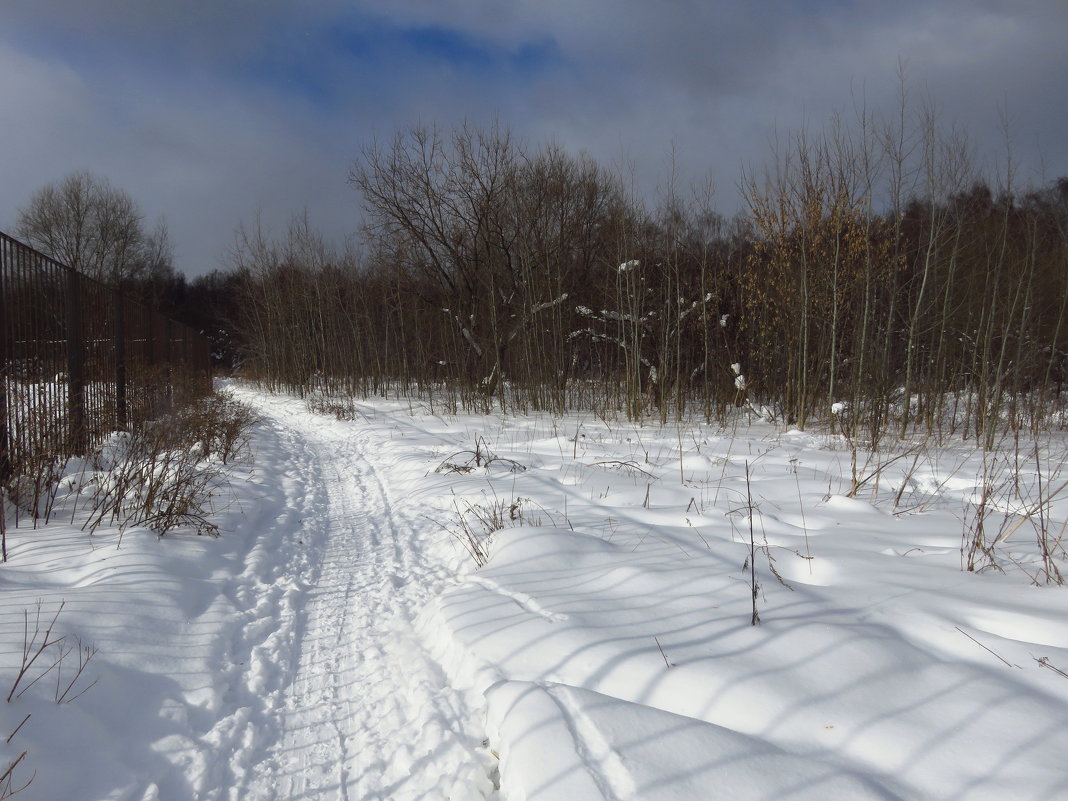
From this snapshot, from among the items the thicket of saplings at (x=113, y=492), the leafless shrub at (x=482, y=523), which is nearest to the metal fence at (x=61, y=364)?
the thicket of saplings at (x=113, y=492)

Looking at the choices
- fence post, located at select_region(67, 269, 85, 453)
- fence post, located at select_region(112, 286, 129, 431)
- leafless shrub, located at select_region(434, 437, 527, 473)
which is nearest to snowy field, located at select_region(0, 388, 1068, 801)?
fence post, located at select_region(67, 269, 85, 453)

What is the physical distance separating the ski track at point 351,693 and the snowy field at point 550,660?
0.6 inches

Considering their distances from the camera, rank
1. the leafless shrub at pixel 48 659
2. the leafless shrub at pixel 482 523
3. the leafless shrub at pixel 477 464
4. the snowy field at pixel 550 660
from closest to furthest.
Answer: the snowy field at pixel 550 660 → the leafless shrub at pixel 48 659 → the leafless shrub at pixel 482 523 → the leafless shrub at pixel 477 464

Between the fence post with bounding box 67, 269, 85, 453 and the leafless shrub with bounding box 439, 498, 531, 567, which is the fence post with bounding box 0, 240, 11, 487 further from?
the leafless shrub with bounding box 439, 498, 531, 567

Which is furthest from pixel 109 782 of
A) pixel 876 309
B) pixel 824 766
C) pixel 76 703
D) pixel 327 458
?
pixel 876 309

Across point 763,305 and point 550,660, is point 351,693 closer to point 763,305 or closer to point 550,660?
point 550,660

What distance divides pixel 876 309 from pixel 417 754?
43.8 feet

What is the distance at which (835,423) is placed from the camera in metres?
11.6

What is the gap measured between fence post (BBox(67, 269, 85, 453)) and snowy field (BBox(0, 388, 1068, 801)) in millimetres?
1613

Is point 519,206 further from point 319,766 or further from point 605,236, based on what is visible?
point 319,766

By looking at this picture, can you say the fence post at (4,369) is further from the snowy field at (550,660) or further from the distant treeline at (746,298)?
the distant treeline at (746,298)

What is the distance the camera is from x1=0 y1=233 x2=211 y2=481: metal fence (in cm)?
535

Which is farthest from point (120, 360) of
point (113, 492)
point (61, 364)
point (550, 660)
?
point (550, 660)

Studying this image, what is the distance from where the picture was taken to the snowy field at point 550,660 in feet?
6.40
